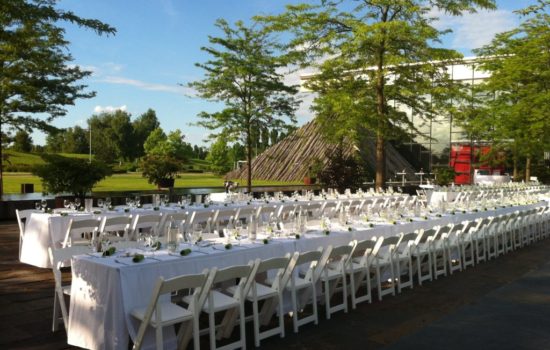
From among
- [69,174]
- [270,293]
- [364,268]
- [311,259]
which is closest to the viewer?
[270,293]

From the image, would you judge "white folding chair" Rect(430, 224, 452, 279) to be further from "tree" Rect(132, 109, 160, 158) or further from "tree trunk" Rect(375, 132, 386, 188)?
"tree" Rect(132, 109, 160, 158)

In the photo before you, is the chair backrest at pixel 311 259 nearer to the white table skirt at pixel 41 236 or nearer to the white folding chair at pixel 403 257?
the white folding chair at pixel 403 257

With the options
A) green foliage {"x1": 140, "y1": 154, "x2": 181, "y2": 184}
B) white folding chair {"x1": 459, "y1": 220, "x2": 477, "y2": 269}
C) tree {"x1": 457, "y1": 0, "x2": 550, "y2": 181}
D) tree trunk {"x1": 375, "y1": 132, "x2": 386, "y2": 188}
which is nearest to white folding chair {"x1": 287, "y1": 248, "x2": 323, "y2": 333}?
white folding chair {"x1": 459, "y1": 220, "x2": 477, "y2": 269}

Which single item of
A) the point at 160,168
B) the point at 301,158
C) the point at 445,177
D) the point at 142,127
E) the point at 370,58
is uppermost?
the point at 142,127

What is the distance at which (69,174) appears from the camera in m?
14.3

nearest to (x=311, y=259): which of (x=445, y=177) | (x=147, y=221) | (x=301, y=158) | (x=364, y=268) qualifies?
(x=364, y=268)

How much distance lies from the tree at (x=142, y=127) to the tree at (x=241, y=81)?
6976cm

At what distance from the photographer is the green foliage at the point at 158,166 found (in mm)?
17484

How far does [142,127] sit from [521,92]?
241 feet

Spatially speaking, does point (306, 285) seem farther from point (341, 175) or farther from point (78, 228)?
point (341, 175)

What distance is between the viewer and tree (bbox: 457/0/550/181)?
22.5 metres

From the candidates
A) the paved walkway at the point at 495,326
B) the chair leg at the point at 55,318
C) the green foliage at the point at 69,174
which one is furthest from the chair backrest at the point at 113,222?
the green foliage at the point at 69,174

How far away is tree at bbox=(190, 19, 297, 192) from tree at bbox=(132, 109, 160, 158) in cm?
6976

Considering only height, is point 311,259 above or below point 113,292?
above
